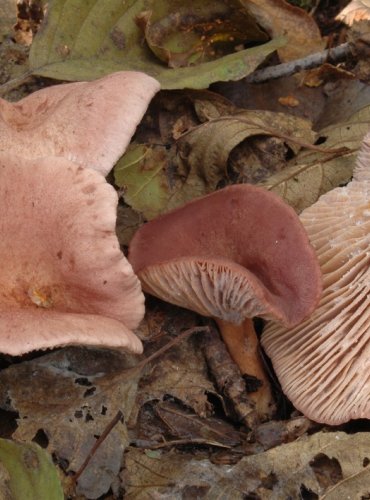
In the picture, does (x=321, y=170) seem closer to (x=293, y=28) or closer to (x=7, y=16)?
(x=293, y=28)

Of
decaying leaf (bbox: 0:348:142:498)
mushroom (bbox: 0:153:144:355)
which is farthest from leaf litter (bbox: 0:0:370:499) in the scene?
mushroom (bbox: 0:153:144:355)

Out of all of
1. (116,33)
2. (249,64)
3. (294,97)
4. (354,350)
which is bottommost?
(354,350)

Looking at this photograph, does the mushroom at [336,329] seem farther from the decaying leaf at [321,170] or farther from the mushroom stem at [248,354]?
the decaying leaf at [321,170]

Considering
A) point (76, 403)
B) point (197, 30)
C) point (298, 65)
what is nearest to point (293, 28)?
point (298, 65)

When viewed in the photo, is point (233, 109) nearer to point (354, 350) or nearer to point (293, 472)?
point (354, 350)

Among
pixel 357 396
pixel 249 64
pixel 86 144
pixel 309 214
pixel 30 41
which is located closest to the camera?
pixel 86 144

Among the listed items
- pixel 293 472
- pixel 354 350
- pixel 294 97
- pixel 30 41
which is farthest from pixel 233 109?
pixel 293 472
